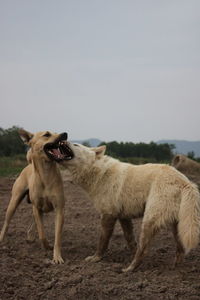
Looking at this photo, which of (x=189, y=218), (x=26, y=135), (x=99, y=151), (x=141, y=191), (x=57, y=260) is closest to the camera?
(x=189, y=218)

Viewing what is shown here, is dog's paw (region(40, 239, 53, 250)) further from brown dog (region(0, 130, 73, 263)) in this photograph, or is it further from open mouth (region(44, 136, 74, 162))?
open mouth (region(44, 136, 74, 162))

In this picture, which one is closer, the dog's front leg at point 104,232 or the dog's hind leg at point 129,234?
the dog's front leg at point 104,232

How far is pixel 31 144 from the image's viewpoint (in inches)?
256

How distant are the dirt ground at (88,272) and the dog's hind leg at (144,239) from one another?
0.12 m

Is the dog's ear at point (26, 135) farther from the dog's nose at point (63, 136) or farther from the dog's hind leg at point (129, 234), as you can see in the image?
the dog's hind leg at point (129, 234)

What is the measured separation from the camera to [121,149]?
2480 cm

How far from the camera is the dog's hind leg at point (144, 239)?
548cm

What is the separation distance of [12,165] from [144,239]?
16.1 m

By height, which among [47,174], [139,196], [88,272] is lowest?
[88,272]

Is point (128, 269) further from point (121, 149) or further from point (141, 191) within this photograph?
point (121, 149)

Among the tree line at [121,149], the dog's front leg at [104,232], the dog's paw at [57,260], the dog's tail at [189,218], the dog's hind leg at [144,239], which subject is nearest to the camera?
the dog's tail at [189,218]

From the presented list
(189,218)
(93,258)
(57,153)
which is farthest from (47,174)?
(189,218)

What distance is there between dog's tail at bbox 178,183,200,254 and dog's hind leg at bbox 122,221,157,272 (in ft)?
1.29

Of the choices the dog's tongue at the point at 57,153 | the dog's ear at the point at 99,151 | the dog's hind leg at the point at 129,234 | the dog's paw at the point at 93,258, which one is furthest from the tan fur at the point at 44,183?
the dog's hind leg at the point at 129,234
